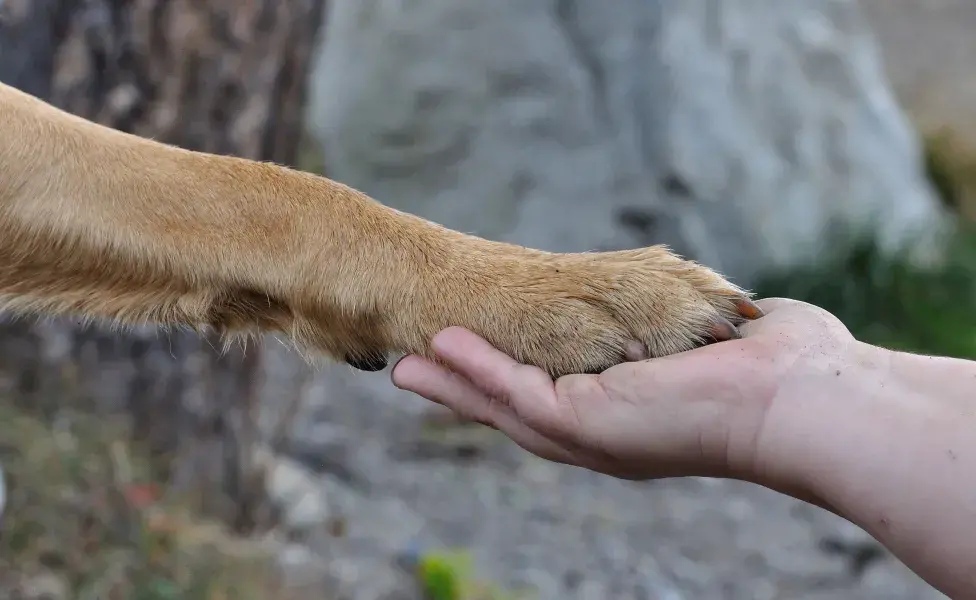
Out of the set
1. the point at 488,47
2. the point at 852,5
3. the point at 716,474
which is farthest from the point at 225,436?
the point at 852,5

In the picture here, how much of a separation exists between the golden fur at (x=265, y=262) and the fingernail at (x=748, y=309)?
4 centimetres

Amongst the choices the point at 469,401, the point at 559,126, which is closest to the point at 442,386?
the point at 469,401

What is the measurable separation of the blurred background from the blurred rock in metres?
0.02

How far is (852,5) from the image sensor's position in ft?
23.6

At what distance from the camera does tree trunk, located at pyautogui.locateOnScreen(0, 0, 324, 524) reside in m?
2.88

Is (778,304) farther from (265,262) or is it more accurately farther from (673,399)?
(265,262)

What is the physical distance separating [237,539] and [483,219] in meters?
3.01

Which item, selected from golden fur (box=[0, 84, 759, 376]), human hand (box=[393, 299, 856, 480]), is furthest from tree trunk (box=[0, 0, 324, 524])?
human hand (box=[393, 299, 856, 480])

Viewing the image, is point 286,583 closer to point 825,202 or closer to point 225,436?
point 225,436

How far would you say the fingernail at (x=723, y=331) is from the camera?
158 cm

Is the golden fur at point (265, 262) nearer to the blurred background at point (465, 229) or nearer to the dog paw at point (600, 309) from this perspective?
the dog paw at point (600, 309)

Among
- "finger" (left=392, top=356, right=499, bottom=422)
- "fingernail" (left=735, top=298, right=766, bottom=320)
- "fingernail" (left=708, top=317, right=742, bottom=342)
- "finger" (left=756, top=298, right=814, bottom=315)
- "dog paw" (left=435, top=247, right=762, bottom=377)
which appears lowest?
"finger" (left=392, top=356, right=499, bottom=422)

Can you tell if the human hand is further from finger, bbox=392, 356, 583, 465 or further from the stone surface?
the stone surface

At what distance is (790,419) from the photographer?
1.32 m
